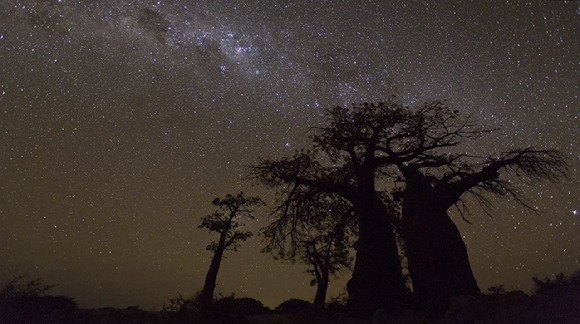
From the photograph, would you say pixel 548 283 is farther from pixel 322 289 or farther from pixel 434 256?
pixel 322 289

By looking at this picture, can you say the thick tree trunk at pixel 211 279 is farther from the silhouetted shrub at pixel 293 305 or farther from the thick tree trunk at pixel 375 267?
the thick tree trunk at pixel 375 267

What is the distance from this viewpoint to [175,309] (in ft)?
39.2

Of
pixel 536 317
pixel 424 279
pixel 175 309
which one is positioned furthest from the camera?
pixel 175 309

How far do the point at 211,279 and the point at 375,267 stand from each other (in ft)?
22.3

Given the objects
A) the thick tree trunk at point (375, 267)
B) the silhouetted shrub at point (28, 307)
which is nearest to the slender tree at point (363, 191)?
the thick tree trunk at point (375, 267)

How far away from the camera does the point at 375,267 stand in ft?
34.8

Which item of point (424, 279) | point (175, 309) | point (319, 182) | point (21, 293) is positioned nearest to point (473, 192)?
point (424, 279)

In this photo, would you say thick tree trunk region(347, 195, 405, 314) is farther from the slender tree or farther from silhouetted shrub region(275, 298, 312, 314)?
silhouetted shrub region(275, 298, 312, 314)

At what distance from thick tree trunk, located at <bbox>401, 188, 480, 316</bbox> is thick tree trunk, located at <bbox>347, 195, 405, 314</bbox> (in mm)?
456

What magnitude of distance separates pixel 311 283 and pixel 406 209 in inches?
342

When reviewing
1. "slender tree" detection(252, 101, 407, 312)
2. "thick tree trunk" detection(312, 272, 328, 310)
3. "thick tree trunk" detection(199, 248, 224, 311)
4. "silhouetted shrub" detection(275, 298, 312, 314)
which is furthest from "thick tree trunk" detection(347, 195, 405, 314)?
"silhouetted shrub" detection(275, 298, 312, 314)

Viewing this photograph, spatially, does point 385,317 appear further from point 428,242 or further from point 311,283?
point 311,283

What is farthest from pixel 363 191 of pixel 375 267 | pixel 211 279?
pixel 211 279

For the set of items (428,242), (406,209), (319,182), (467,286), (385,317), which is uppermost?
(319,182)
